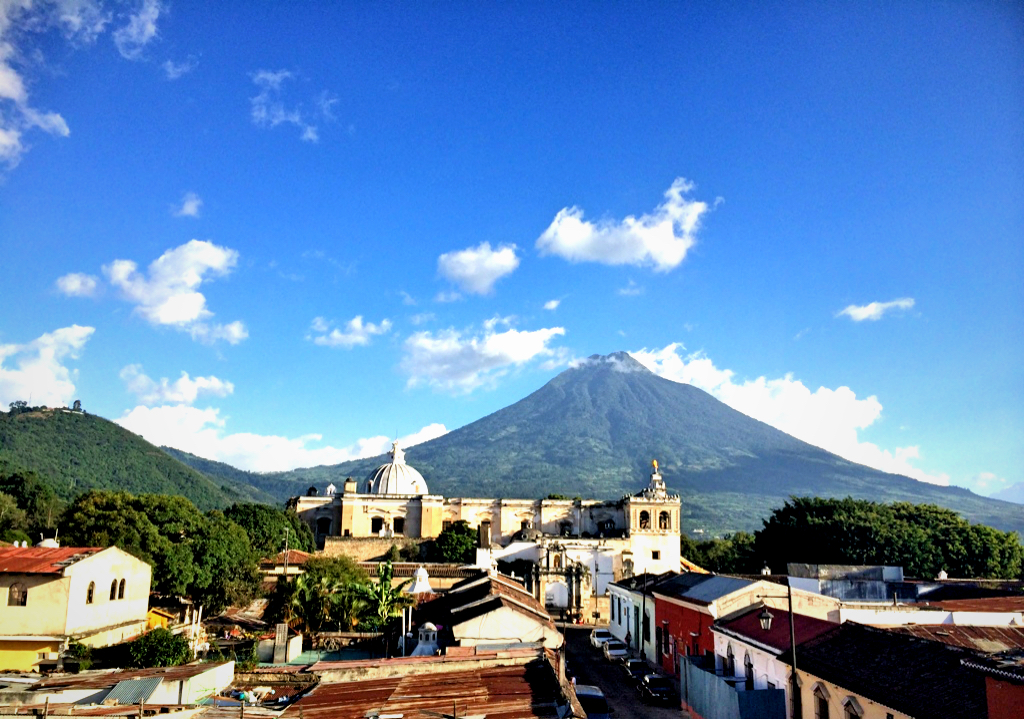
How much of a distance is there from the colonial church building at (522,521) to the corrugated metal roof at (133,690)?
38.0m

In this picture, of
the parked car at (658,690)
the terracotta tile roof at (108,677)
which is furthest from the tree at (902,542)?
the terracotta tile roof at (108,677)

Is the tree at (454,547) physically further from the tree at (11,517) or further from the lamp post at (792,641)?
the lamp post at (792,641)

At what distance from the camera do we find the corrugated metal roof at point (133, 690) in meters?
13.5

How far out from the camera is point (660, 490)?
63062mm

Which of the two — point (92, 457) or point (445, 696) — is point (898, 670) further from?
point (92, 457)

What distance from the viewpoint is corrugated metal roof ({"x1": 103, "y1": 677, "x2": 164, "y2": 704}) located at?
13508 millimetres

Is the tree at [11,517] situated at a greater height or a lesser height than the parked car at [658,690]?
greater

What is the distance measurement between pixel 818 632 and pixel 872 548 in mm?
35505

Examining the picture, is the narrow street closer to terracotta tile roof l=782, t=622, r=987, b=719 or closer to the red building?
the red building

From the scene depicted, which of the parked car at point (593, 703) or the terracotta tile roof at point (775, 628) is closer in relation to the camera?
the terracotta tile roof at point (775, 628)

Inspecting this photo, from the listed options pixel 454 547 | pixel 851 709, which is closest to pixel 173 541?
pixel 454 547

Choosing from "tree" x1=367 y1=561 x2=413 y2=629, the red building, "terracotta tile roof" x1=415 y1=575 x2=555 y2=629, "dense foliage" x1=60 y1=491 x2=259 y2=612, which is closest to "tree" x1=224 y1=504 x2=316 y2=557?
"dense foliage" x1=60 y1=491 x2=259 y2=612

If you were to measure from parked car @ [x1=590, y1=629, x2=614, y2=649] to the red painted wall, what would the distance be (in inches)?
171

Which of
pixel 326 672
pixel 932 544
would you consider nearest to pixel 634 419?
pixel 932 544
